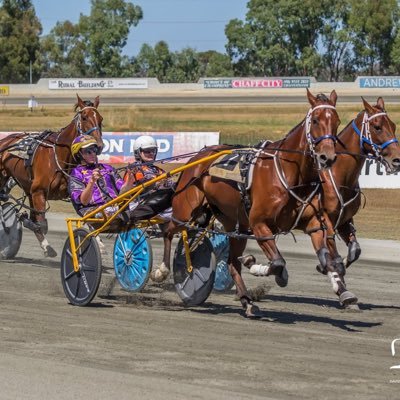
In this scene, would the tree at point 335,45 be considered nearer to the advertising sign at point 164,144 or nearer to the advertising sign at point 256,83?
the advertising sign at point 256,83

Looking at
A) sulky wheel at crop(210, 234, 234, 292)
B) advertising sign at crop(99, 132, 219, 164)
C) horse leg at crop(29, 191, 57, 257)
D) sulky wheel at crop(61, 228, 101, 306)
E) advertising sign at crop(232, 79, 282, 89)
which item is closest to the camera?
sulky wheel at crop(61, 228, 101, 306)

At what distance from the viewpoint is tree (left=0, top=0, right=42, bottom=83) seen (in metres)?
98.8

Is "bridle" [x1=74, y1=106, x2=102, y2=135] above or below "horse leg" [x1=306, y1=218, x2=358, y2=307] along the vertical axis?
above

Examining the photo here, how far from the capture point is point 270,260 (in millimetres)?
9430

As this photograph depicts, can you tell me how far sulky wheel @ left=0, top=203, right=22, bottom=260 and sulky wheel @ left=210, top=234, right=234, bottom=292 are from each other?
3.89m

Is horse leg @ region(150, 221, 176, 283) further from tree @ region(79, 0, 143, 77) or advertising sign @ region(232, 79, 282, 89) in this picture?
tree @ region(79, 0, 143, 77)

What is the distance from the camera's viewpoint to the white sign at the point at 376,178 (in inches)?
930

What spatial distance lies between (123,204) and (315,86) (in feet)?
216

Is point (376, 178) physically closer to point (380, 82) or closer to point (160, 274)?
point (160, 274)

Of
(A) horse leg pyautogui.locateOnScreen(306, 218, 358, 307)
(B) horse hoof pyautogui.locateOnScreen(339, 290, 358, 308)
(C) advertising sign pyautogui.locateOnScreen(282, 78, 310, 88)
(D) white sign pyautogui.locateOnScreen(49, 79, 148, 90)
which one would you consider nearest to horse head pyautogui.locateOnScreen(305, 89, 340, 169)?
(A) horse leg pyautogui.locateOnScreen(306, 218, 358, 307)

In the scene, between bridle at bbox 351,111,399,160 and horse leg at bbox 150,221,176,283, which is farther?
horse leg at bbox 150,221,176,283

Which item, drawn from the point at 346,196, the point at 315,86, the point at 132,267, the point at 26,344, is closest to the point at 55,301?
the point at 132,267

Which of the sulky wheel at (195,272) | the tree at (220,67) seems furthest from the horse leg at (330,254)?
the tree at (220,67)

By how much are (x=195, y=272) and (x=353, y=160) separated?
205 cm
